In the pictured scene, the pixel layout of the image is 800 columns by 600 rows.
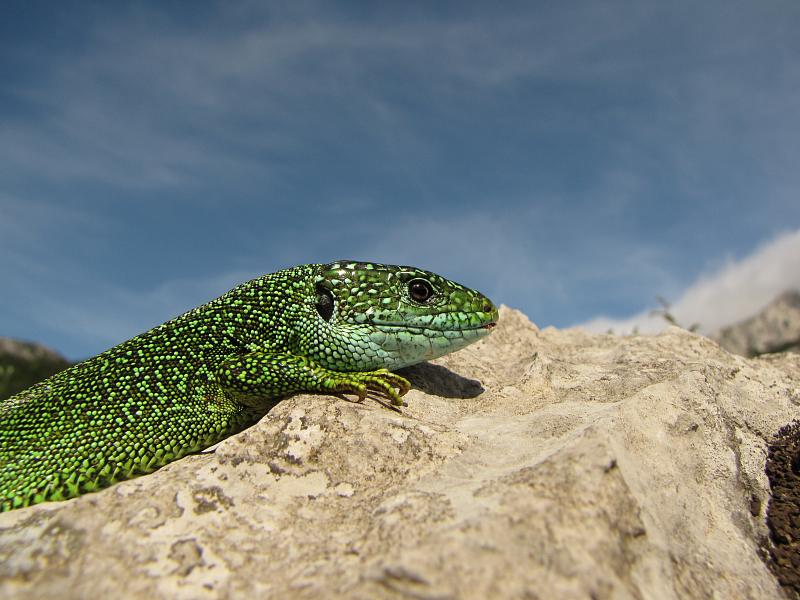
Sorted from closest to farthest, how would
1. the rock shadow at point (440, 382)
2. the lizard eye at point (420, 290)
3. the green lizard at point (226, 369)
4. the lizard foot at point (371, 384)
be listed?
the green lizard at point (226, 369) < the lizard foot at point (371, 384) < the lizard eye at point (420, 290) < the rock shadow at point (440, 382)

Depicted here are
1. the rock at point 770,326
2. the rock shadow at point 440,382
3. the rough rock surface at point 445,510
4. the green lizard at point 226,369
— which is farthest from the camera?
the rock at point 770,326

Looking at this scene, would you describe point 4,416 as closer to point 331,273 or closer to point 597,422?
point 331,273

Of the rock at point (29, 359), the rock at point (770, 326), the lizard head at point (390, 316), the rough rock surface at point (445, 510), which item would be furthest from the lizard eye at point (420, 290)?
the rock at point (770, 326)

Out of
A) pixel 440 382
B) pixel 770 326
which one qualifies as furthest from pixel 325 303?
pixel 770 326

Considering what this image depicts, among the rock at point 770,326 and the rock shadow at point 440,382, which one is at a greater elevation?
the rock at point 770,326

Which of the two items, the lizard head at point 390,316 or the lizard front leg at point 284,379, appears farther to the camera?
the lizard head at point 390,316

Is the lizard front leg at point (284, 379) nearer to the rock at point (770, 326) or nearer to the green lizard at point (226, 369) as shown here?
the green lizard at point (226, 369)

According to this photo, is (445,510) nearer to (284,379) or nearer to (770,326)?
(284,379)
